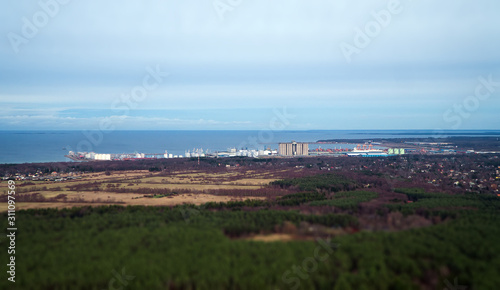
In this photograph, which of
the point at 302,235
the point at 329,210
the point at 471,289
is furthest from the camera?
the point at 329,210

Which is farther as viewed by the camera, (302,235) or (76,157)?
(76,157)

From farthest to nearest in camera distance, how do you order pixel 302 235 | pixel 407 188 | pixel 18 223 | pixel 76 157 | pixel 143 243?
pixel 76 157
pixel 407 188
pixel 18 223
pixel 302 235
pixel 143 243

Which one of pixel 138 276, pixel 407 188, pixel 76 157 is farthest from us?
pixel 76 157

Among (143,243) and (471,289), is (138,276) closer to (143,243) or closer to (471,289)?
(143,243)

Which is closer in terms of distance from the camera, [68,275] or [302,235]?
[68,275]

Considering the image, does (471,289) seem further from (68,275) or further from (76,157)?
(76,157)

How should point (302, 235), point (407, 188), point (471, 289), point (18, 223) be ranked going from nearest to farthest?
1. point (471, 289)
2. point (302, 235)
3. point (18, 223)
4. point (407, 188)

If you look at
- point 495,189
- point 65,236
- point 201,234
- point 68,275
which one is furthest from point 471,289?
point 495,189

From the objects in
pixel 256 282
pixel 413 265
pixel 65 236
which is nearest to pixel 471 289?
pixel 413 265

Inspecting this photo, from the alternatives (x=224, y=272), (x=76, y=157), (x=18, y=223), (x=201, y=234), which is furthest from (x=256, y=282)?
(x=76, y=157)
